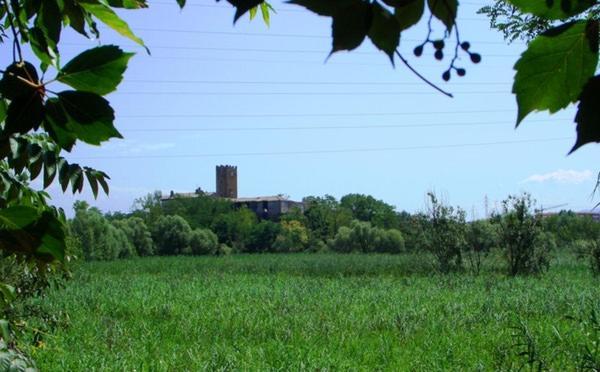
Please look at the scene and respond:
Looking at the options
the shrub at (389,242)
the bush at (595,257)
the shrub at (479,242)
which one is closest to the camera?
the bush at (595,257)

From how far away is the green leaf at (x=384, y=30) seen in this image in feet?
1.67

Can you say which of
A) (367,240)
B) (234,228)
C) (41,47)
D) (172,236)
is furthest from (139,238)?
(41,47)

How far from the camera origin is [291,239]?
45.4m

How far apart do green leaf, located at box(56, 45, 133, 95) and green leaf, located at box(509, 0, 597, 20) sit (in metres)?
0.40

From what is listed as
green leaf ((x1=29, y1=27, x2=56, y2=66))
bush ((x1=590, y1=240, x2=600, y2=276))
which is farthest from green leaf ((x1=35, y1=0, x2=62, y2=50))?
bush ((x1=590, y1=240, x2=600, y2=276))

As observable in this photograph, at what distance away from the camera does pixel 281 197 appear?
68.6 metres

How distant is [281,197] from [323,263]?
1628 inches

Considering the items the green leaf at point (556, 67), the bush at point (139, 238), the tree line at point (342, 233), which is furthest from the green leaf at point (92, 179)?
the bush at point (139, 238)

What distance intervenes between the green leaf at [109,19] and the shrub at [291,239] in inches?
1738

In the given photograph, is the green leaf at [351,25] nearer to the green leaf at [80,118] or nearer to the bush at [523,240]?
the green leaf at [80,118]

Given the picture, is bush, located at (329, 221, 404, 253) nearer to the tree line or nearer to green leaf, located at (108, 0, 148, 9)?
the tree line

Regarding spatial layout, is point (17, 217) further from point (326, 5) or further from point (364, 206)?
point (364, 206)

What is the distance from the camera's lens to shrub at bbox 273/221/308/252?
44.8m

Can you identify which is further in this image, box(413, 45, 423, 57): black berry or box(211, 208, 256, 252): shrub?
box(211, 208, 256, 252): shrub
